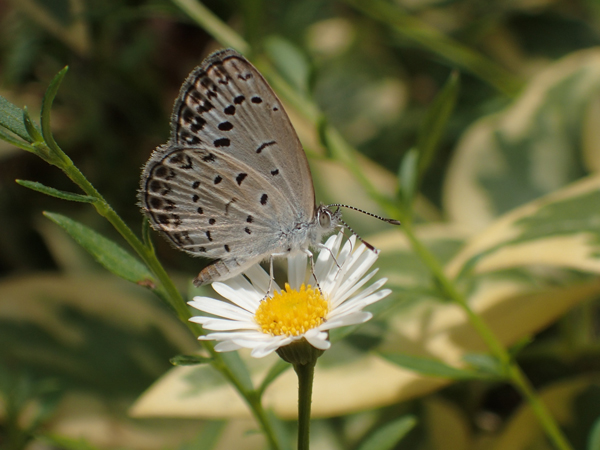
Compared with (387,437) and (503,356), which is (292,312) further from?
(503,356)

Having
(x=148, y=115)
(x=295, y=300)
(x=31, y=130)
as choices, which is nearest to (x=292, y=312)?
(x=295, y=300)

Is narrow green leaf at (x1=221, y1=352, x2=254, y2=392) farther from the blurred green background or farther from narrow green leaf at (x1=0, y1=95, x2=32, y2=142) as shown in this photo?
the blurred green background

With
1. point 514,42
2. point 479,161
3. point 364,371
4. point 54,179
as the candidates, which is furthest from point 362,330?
point 514,42

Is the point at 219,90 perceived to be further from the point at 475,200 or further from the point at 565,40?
the point at 565,40

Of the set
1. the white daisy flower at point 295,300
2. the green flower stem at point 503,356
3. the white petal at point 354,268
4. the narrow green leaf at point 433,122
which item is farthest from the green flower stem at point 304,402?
the narrow green leaf at point 433,122

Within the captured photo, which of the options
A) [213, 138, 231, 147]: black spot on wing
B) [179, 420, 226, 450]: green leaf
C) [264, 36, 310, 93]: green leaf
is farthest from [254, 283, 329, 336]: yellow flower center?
[264, 36, 310, 93]: green leaf

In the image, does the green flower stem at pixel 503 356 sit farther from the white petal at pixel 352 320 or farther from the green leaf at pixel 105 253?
the green leaf at pixel 105 253
